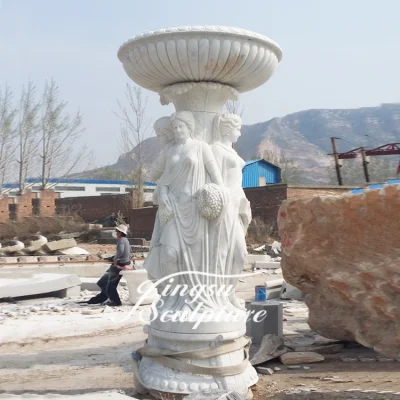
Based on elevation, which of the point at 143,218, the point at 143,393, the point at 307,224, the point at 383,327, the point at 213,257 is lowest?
the point at 143,393

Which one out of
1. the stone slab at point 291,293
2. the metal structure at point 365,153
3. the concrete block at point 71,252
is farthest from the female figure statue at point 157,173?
the metal structure at point 365,153

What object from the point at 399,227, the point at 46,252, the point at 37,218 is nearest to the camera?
the point at 399,227

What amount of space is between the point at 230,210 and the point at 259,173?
22345mm

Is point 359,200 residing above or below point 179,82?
below

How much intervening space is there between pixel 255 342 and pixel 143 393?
1916 millimetres

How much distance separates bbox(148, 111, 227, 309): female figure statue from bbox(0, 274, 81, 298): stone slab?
542cm

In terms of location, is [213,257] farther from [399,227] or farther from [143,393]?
[399,227]

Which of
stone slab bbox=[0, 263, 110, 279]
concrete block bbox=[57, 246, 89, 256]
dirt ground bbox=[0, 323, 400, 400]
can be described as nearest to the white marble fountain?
dirt ground bbox=[0, 323, 400, 400]

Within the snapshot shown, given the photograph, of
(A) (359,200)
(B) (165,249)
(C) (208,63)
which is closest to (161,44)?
(C) (208,63)

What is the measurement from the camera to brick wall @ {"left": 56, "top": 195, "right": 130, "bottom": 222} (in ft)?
Answer: 90.5

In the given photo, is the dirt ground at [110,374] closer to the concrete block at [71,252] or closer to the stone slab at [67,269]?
the stone slab at [67,269]

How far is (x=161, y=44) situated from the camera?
390 cm

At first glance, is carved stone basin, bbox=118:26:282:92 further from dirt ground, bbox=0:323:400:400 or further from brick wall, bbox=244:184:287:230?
brick wall, bbox=244:184:287:230

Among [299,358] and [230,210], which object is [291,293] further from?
[230,210]
